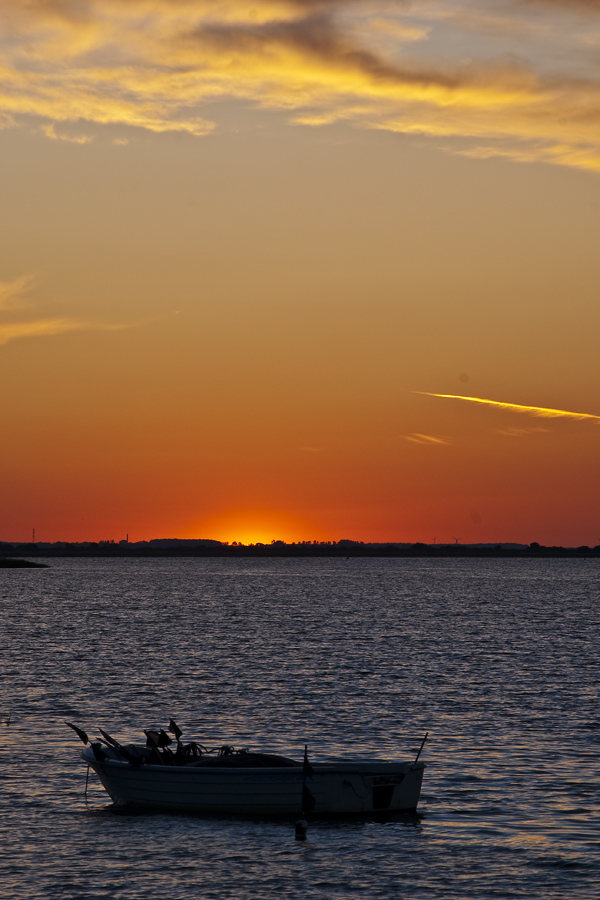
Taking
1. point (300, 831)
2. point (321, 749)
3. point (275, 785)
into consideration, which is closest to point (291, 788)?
point (275, 785)

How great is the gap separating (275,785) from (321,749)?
428 inches

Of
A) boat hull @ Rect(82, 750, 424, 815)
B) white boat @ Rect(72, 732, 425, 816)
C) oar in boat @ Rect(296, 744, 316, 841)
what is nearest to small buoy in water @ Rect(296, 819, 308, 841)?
oar in boat @ Rect(296, 744, 316, 841)

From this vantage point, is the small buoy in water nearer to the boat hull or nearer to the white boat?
the white boat

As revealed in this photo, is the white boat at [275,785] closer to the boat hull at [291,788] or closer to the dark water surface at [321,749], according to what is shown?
the boat hull at [291,788]

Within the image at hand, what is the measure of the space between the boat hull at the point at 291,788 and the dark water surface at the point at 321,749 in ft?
1.76

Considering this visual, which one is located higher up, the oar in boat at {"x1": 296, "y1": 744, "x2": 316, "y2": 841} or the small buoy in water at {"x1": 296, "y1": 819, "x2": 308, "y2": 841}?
the oar in boat at {"x1": 296, "y1": 744, "x2": 316, "y2": 841}

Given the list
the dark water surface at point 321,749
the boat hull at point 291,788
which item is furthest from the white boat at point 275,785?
the dark water surface at point 321,749

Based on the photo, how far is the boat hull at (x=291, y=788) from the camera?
34.2m

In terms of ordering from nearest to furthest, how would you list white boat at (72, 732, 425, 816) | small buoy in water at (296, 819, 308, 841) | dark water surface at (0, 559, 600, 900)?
dark water surface at (0, 559, 600, 900), small buoy in water at (296, 819, 308, 841), white boat at (72, 732, 425, 816)

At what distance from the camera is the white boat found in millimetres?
34219

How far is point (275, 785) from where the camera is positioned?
34375 mm

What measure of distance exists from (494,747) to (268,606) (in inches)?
4588

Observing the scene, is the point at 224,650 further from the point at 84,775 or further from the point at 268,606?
the point at 268,606

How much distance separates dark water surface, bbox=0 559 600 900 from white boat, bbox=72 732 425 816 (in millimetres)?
548
